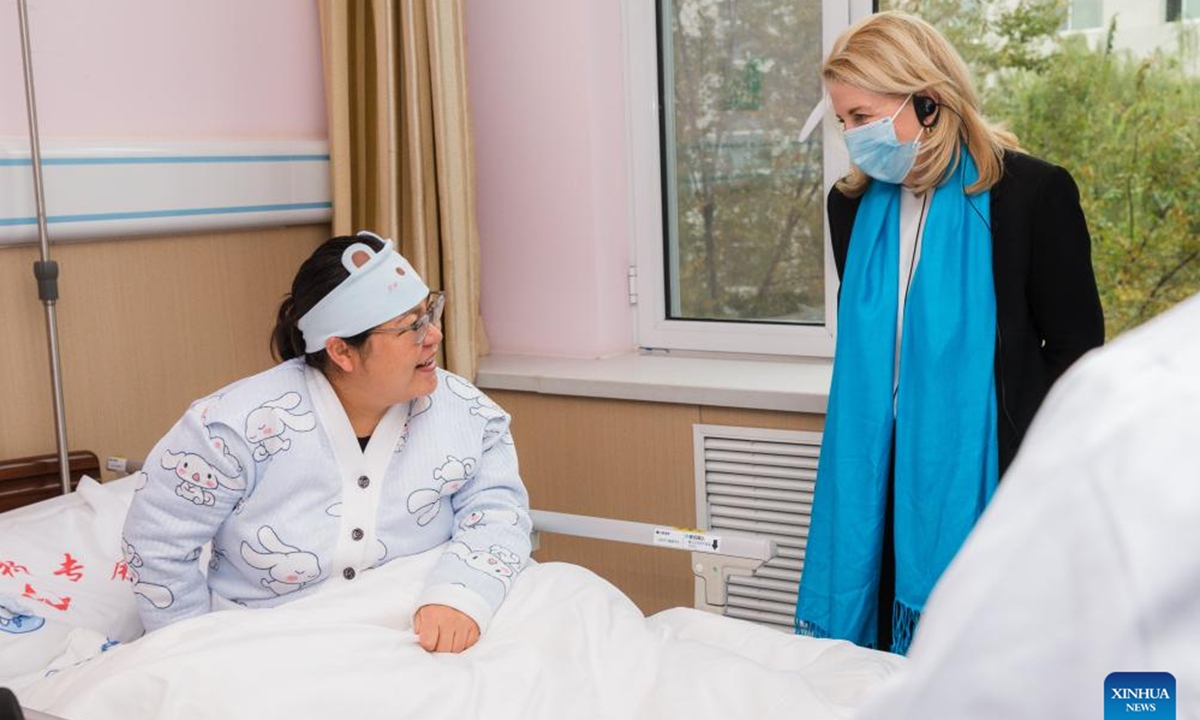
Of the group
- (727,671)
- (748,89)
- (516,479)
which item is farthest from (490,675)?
(748,89)

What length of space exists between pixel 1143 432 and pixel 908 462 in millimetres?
1907

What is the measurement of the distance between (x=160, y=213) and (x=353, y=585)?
3.88ft

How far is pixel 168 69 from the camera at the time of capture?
9.09 ft

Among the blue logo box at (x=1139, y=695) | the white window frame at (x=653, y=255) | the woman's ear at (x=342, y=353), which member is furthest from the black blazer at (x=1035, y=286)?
the blue logo box at (x=1139, y=695)

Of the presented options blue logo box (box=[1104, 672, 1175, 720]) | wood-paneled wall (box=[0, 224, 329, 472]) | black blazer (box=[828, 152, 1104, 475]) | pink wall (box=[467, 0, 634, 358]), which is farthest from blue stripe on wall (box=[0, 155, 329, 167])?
blue logo box (box=[1104, 672, 1175, 720])

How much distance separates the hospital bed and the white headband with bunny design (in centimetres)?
39

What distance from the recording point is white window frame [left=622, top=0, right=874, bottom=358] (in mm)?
3186

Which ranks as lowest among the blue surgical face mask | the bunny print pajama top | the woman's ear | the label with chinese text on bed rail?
the label with chinese text on bed rail

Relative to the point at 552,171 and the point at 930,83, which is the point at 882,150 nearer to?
the point at 930,83

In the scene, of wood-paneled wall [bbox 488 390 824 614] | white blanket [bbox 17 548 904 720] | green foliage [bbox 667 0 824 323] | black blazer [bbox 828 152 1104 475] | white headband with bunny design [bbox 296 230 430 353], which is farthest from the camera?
green foliage [bbox 667 0 824 323]

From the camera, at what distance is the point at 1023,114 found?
288 cm

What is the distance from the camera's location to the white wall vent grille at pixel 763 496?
279 centimetres

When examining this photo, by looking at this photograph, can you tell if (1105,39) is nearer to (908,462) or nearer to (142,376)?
(908,462)

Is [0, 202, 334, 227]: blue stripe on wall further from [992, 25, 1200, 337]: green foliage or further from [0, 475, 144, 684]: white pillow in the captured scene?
[992, 25, 1200, 337]: green foliage
